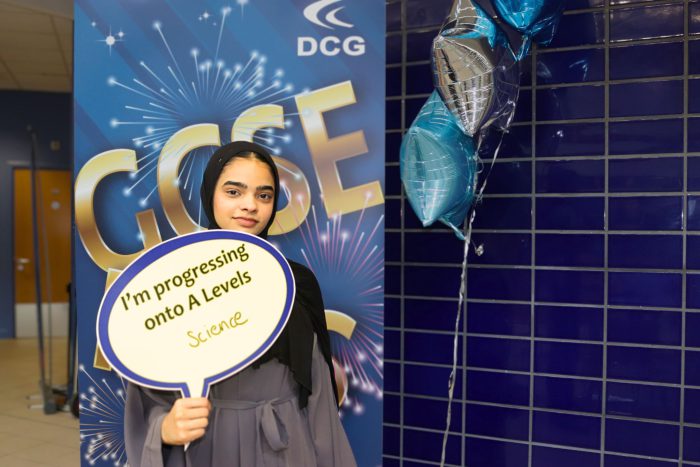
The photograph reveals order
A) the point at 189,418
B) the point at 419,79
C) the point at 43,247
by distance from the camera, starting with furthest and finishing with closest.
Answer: the point at 43,247
the point at 419,79
the point at 189,418

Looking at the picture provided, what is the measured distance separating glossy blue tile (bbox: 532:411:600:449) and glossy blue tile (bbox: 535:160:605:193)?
824mm

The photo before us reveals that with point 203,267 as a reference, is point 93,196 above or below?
above

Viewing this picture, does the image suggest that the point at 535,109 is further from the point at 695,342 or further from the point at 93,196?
the point at 93,196

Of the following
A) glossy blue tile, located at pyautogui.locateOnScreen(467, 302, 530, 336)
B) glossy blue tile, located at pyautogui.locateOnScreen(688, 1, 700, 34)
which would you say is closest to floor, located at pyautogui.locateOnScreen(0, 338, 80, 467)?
glossy blue tile, located at pyautogui.locateOnScreen(467, 302, 530, 336)

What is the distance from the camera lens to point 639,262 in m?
2.10

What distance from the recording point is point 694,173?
2.04 m

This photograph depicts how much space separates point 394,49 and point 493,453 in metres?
1.62

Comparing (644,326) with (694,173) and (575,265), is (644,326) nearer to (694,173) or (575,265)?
(575,265)

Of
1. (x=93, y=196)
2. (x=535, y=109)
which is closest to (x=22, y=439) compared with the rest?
(x=93, y=196)

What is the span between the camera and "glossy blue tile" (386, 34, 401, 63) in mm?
2396

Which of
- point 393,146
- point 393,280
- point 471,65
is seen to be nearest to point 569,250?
point 393,280

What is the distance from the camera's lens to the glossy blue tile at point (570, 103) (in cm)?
213

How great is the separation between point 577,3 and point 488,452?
169 centimetres

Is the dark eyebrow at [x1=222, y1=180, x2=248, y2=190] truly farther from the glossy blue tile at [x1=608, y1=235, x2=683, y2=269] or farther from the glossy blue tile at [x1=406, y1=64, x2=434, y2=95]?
→ the glossy blue tile at [x1=608, y1=235, x2=683, y2=269]
